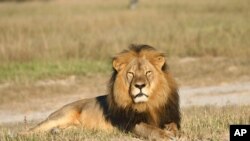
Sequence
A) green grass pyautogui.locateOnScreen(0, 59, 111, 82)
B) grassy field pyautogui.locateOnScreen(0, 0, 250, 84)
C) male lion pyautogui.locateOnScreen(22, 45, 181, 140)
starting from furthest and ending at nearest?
grassy field pyautogui.locateOnScreen(0, 0, 250, 84)
green grass pyautogui.locateOnScreen(0, 59, 111, 82)
male lion pyautogui.locateOnScreen(22, 45, 181, 140)

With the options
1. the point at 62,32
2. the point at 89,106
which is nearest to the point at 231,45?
the point at 62,32

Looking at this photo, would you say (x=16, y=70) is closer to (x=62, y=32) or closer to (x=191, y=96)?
(x=191, y=96)

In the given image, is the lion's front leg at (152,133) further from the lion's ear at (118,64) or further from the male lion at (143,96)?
the lion's ear at (118,64)

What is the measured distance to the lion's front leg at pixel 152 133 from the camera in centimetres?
626

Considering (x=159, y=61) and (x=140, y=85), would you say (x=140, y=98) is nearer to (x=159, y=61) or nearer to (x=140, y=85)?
(x=140, y=85)

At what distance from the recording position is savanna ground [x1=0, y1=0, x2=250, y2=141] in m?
8.04

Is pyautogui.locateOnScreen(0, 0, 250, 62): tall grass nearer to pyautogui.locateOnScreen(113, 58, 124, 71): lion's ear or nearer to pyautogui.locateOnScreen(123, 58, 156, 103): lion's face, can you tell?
pyautogui.locateOnScreen(113, 58, 124, 71): lion's ear

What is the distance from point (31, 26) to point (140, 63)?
15.9m

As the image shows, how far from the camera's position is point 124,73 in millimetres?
6492

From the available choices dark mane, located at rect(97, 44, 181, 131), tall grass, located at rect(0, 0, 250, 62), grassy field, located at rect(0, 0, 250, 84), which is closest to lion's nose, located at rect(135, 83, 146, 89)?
dark mane, located at rect(97, 44, 181, 131)

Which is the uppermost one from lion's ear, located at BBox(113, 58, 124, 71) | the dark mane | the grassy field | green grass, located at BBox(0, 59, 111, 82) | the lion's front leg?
the grassy field

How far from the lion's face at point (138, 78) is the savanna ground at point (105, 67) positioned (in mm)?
472

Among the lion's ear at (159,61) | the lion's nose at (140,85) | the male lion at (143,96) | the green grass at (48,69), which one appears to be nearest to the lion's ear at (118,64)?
the male lion at (143,96)

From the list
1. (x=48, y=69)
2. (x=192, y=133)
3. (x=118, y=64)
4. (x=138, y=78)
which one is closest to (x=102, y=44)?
(x=48, y=69)
